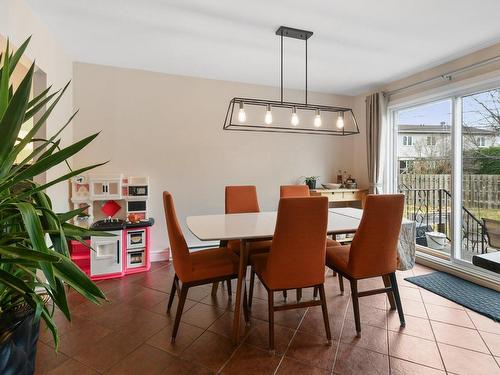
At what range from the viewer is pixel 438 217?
369 cm

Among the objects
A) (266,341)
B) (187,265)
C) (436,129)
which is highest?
(436,129)

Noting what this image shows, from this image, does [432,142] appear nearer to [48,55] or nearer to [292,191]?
[292,191]

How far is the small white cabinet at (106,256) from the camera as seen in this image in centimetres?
303

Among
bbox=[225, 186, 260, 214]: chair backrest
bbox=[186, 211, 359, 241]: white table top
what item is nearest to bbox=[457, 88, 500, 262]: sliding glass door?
bbox=[186, 211, 359, 241]: white table top

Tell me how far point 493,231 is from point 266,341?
9.33 feet

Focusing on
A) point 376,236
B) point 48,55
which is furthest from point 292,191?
point 48,55

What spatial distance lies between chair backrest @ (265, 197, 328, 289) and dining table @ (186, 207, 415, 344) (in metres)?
0.15

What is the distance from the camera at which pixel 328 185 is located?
171 inches

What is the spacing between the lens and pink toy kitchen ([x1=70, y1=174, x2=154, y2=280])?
306 cm

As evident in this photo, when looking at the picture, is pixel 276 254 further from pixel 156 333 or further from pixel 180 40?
pixel 180 40

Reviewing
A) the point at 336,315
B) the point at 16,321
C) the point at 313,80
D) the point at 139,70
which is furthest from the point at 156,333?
A: the point at 313,80

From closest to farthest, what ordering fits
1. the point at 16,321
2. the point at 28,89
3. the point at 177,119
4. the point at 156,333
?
1. the point at 28,89
2. the point at 16,321
3. the point at 156,333
4. the point at 177,119

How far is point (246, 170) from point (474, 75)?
291 cm

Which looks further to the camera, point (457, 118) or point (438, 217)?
point (438, 217)
